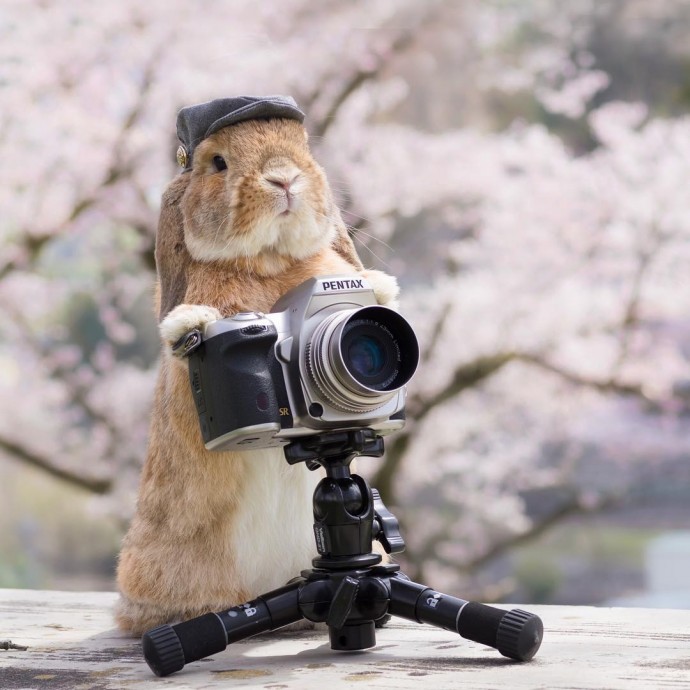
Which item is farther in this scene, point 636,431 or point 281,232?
point 636,431

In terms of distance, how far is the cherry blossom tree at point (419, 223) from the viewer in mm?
3836

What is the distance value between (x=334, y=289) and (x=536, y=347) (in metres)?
2.83

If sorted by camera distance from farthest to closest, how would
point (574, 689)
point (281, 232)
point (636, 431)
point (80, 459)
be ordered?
point (636, 431) < point (80, 459) < point (281, 232) < point (574, 689)

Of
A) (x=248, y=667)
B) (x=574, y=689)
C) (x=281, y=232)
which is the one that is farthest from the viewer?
(x=281, y=232)

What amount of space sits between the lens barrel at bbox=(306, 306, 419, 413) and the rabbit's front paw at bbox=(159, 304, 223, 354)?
0.13 m

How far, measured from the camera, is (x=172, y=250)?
1.31 metres

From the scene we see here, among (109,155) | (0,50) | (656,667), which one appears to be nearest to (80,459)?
(109,155)

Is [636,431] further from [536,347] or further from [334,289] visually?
[334,289]

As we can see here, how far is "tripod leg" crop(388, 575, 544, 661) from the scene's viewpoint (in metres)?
1.09

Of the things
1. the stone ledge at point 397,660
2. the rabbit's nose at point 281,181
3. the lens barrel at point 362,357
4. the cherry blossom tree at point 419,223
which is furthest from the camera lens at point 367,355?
the cherry blossom tree at point 419,223

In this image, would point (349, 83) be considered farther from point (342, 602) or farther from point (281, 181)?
point (342, 602)

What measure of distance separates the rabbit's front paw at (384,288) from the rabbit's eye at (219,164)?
0.23m

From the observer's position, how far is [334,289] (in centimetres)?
116

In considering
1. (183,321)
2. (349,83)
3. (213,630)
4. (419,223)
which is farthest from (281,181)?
(419,223)
